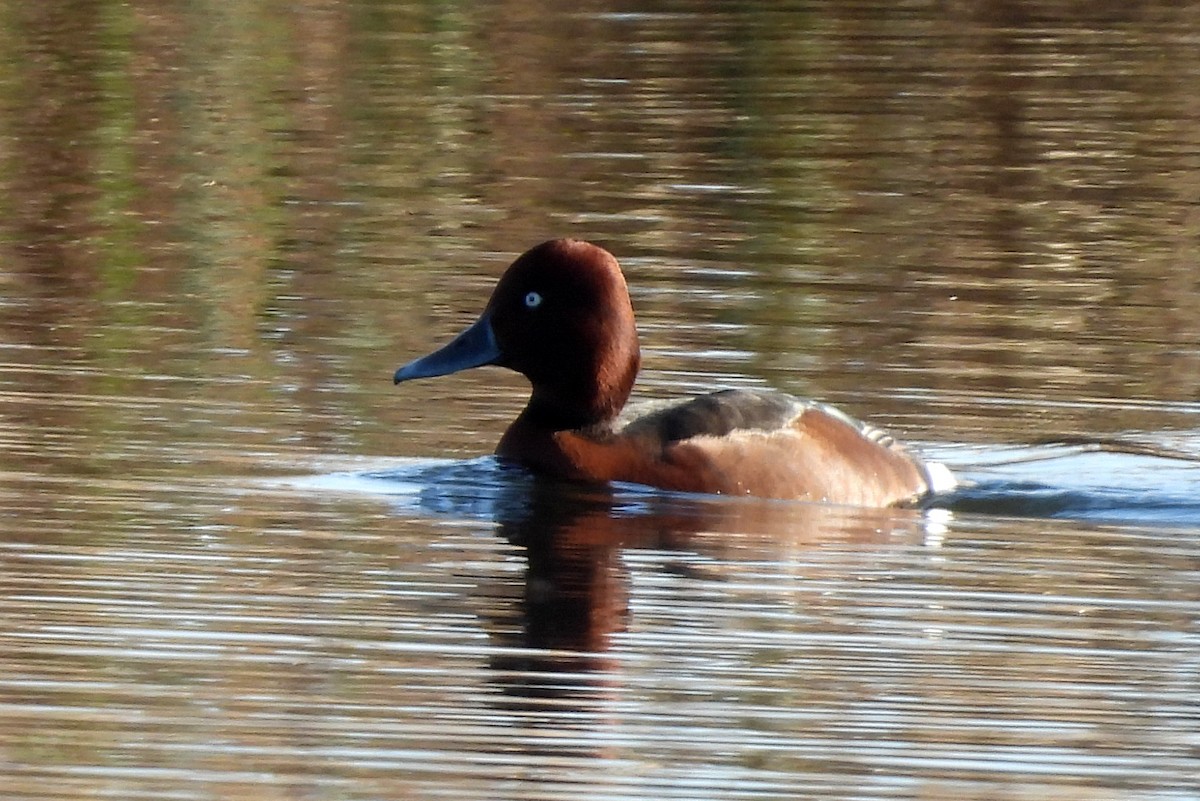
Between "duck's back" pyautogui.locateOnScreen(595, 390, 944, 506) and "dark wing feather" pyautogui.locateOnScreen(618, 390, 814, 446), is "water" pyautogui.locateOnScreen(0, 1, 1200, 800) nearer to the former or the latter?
"duck's back" pyautogui.locateOnScreen(595, 390, 944, 506)

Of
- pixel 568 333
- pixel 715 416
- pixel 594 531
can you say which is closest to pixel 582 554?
pixel 594 531

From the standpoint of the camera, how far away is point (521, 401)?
11250mm

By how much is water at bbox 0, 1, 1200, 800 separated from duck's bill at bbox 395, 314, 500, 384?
0.29m

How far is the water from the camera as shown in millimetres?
6441

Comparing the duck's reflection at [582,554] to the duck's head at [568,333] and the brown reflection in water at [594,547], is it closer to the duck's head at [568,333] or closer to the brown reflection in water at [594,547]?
the brown reflection in water at [594,547]

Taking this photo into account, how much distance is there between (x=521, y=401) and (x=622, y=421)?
53.2 inches

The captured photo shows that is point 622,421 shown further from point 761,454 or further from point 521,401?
point 521,401

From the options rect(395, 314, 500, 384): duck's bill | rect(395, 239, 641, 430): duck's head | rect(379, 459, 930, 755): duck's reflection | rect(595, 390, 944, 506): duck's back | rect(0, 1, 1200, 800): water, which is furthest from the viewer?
rect(395, 314, 500, 384): duck's bill

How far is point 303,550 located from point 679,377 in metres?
3.34

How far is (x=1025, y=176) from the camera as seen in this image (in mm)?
17203

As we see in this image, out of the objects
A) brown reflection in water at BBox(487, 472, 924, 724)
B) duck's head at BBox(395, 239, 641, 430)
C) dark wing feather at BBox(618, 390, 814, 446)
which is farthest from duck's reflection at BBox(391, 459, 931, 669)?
duck's head at BBox(395, 239, 641, 430)

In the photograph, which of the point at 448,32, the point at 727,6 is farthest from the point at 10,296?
the point at 727,6

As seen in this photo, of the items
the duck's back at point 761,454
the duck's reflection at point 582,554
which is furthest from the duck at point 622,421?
the duck's reflection at point 582,554

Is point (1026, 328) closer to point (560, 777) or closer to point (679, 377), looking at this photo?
point (679, 377)
